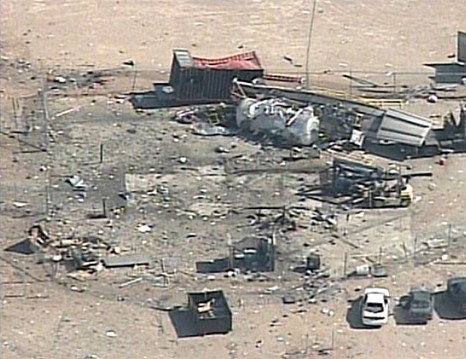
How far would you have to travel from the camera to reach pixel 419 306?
2600 cm

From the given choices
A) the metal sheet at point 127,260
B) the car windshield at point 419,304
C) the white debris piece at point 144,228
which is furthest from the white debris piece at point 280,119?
the car windshield at point 419,304

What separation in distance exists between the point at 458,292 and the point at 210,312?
3608 mm

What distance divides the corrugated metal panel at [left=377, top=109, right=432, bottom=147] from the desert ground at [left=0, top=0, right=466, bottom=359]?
0.59 meters

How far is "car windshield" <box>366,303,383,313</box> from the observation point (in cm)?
2588

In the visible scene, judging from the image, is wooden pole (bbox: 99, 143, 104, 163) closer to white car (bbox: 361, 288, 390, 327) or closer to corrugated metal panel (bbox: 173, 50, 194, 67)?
corrugated metal panel (bbox: 173, 50, 194, 67)

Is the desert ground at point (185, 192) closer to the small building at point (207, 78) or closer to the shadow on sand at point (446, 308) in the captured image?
the shadow on sand at point (446, 308)

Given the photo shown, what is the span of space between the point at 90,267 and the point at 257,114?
6.82 m

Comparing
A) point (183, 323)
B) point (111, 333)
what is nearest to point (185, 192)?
point (183, 323)

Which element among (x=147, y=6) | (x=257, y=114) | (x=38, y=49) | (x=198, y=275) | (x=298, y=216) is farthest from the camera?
(x=147, y=6)

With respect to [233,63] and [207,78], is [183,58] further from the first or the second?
[207,78]

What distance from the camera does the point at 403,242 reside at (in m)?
28.6

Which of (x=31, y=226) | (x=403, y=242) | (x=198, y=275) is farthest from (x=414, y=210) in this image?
(x=31, y=226)

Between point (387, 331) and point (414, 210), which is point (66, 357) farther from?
point (414, 210)

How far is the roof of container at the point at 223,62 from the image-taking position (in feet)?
115
